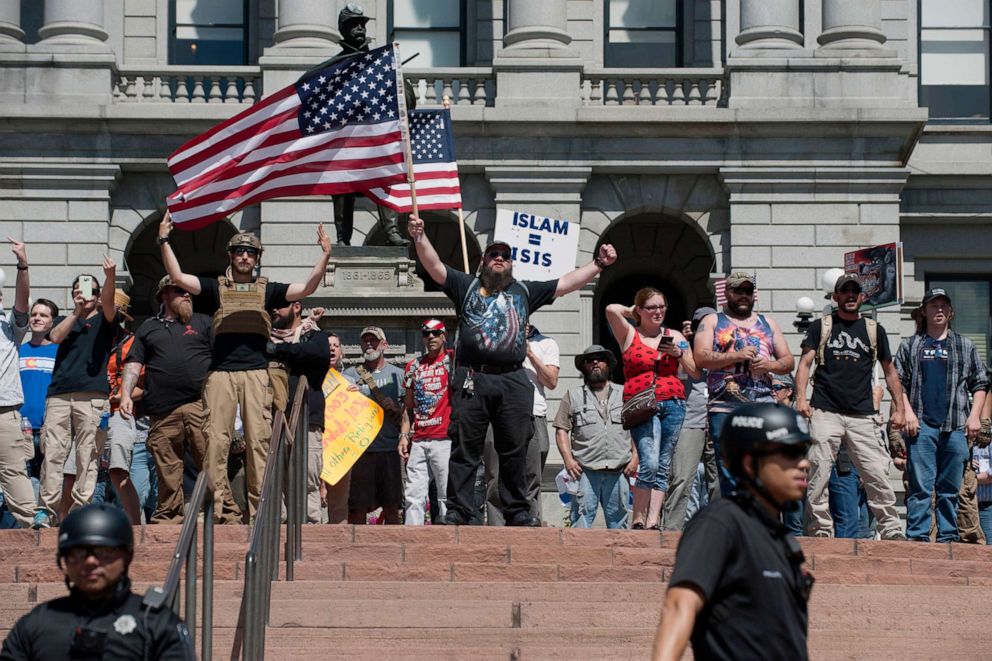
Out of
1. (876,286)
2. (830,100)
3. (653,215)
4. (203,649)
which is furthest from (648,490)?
(653,215)

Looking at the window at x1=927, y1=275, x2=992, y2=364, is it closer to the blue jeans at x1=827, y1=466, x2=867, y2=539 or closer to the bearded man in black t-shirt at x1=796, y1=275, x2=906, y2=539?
the blue jeans at x1=827, y1=466, x2=867, y2=539

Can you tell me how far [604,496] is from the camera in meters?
15.0

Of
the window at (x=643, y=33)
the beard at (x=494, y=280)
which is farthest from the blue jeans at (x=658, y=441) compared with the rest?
the window at (x=643, y=33)

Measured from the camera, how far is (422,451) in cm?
1460

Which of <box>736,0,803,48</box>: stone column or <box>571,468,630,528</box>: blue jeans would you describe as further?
<box>736,0,803,48</box>: stone column

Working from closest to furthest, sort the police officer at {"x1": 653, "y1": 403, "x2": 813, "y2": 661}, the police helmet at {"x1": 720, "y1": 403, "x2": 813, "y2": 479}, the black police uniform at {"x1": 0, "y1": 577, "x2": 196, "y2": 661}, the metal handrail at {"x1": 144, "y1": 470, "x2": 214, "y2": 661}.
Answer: the police officer at {"x1": 653, "y1": 403, "x2": 813, "y2": 661}
the police helmet at {"x1": 720, "y1": 403, "x2": 813, "y2": 479}
the black police uniform at {"x1": 0, "y1": 577, "x2": 196, "y2": 661}
the metal handrail at {"x1": 144, "y1": 470, "x2": 214, "y2": 661}

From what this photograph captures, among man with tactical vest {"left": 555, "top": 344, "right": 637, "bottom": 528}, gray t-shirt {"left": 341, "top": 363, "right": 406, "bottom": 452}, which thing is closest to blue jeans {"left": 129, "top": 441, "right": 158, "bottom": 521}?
gray t-shirt {"left": 341, "top": 363, "right": 406, "bottom": 452}

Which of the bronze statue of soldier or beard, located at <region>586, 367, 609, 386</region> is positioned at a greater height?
the bronze statue of soldier

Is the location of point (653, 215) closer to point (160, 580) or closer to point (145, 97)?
point (145, 97)

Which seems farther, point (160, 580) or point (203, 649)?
point (160, 580)

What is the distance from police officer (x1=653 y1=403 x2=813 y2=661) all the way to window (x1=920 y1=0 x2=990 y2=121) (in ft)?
82.3

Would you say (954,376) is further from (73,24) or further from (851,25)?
(73,24)

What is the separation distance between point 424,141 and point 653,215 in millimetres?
12562

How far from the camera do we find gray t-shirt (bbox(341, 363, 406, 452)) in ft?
50.2
